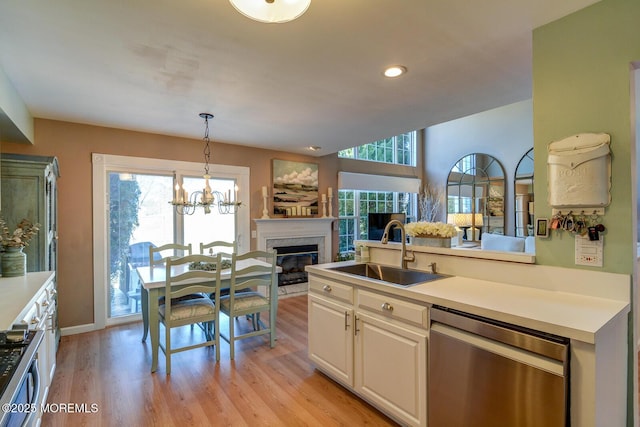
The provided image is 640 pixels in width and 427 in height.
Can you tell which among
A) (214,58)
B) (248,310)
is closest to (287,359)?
(248,310)

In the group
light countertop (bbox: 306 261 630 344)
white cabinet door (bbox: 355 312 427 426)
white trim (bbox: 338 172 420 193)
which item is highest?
white trim (bbox: 338 172 420 193)

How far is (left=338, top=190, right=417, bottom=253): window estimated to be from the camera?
613 cm

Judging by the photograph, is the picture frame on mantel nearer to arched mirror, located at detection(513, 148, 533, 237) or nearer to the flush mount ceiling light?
the flush mount ceiling light

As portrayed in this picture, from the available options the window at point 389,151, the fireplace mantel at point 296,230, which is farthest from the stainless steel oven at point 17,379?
the window at point 389,151

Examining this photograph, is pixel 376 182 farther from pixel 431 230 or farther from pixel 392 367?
pixel 392 367

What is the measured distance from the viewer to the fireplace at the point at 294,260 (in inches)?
201

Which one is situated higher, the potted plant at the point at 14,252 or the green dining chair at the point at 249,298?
the potted plant at the point at 14,252

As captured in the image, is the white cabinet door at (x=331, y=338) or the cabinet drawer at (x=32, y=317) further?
the white cabinet door at (x=331, y=338)

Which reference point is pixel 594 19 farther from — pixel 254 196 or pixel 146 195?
pixel 146 195

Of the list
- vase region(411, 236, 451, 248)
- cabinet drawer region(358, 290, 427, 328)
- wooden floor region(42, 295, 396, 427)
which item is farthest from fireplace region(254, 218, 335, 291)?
cabinet drawer region(358, 290, 427, 328)

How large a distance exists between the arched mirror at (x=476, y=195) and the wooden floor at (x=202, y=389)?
468 centimetres

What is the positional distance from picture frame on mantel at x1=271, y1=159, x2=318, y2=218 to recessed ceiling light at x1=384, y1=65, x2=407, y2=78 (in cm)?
293

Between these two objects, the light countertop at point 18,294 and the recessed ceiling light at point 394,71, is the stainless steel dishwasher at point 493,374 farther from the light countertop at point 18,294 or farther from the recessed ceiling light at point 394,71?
the light countertop at point 18,294

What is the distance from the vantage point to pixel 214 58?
6.71ft
